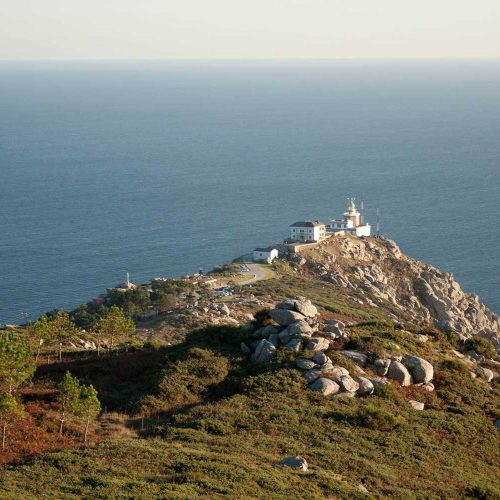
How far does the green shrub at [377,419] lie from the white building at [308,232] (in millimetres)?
68763

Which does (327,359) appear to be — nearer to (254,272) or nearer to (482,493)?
(482,493)

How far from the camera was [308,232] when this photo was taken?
99.3 metres


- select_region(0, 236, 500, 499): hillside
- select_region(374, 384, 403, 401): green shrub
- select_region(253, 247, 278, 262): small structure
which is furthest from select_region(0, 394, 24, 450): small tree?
select_region(253, 247, 278, 262): small structure

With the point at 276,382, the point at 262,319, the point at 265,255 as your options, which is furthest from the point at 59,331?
the point at 265,255

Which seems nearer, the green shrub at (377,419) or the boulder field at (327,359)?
the green shrub at (377,419)

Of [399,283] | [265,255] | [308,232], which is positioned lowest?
[399,283]

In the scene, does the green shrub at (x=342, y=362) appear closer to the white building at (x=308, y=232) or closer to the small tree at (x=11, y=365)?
the small tree at (x=11, y=365)

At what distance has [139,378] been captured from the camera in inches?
1396

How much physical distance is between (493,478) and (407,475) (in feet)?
10.6

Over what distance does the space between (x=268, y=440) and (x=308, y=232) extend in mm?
72376

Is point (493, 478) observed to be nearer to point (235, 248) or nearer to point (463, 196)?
point (235, 248)

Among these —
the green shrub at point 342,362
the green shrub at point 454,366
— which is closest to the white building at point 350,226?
the green shrub at point 454,366

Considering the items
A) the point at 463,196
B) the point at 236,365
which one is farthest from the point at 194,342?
the point at 463,196

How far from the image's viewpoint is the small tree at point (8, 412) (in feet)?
86.3
